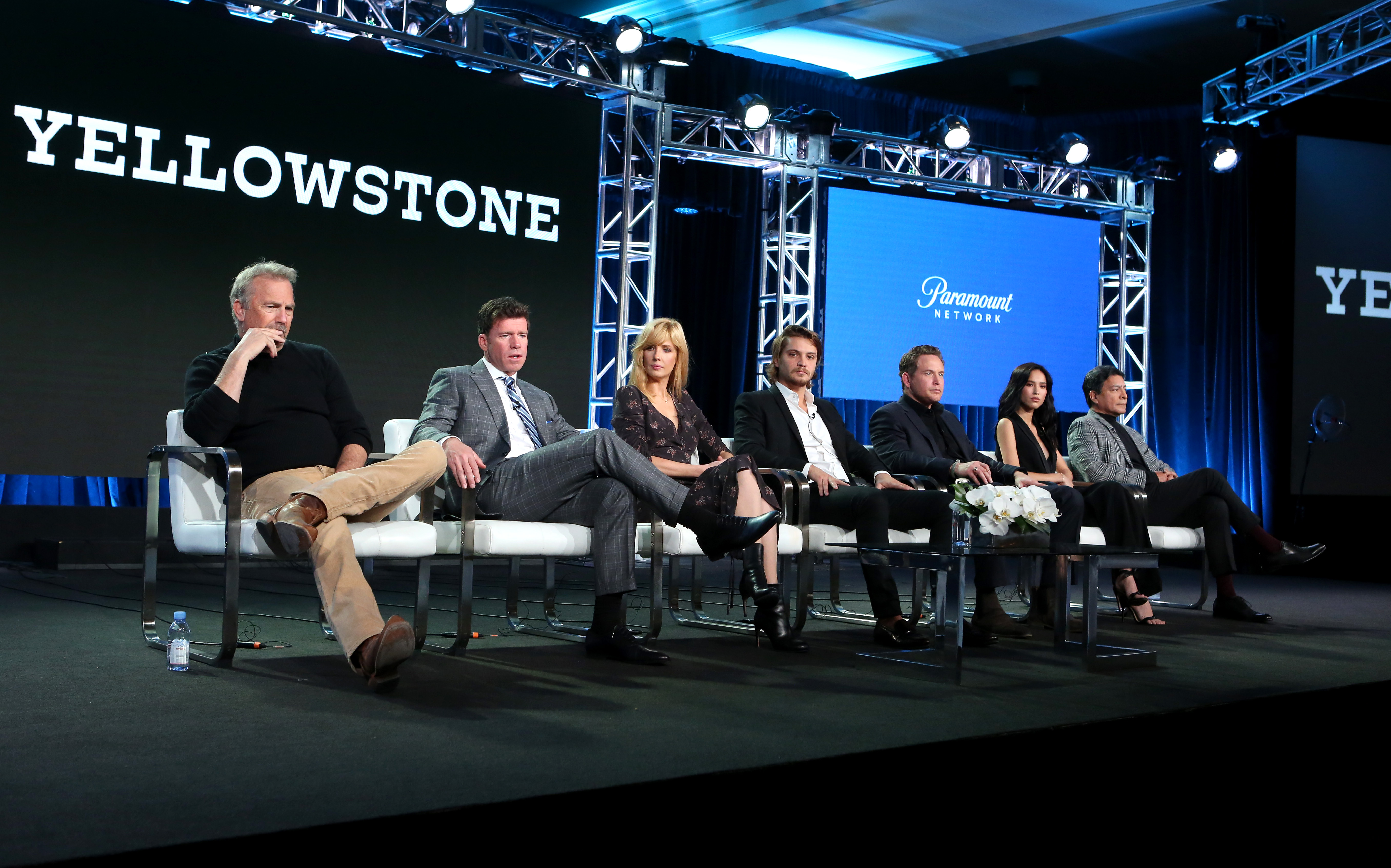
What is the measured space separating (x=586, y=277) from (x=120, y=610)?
326 cm

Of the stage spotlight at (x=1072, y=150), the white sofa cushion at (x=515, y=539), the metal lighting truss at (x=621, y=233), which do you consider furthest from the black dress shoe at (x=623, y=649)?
the stage spotlight at (x=1072, y=150)

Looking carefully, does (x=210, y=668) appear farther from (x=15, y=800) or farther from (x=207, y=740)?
(x=15, y=800)

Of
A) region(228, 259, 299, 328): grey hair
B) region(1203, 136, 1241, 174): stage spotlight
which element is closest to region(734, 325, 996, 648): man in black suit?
region(228, 259, 299, 328): grey hair

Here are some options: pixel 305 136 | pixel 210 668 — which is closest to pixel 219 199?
pixel 305 136

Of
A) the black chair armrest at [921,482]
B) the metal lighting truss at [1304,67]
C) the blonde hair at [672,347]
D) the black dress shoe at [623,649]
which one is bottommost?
the black dress shoe at [623,649]

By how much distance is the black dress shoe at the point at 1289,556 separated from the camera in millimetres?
4715

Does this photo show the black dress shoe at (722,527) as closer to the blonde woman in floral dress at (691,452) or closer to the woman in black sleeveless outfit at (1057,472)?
the blonde woman in floral dress at (691,452)

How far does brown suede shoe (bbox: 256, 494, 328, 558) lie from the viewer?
2.72 meters

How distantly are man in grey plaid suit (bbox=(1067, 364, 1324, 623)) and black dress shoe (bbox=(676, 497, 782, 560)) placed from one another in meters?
2.20

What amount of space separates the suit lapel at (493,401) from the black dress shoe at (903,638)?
1304mm

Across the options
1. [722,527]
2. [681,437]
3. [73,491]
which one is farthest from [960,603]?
[73,491]

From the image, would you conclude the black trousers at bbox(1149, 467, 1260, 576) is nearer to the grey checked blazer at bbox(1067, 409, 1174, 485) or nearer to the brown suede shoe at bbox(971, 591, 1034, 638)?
the grey checked blazer at bbox(1067, 409, 1174, 485)

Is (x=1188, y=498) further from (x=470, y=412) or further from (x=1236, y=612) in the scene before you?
(x=470, y=412)

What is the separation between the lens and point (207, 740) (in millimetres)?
2172
